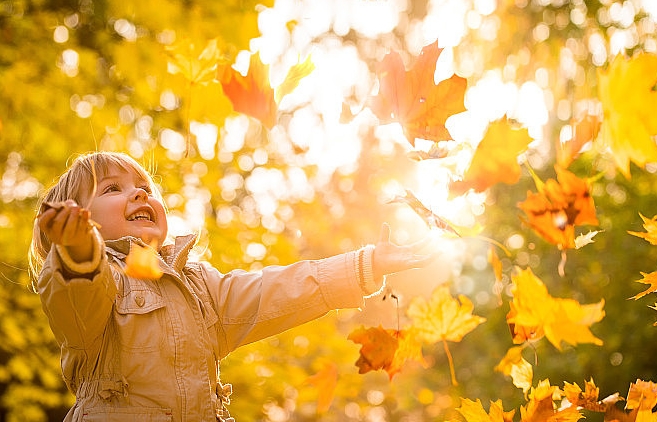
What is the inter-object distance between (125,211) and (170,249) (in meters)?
0.15

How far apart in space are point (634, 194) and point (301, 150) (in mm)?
2875

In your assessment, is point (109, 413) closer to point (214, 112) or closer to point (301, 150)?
point (214, 112)

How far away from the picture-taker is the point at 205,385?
1762 millimetres

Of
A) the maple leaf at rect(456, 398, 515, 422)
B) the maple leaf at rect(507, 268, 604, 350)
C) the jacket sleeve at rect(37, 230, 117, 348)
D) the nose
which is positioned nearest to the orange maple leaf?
the maple leaf at rect(507, 268, 604, 350)

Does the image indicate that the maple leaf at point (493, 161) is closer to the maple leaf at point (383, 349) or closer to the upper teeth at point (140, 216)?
the maple leaf at point (383, 349)

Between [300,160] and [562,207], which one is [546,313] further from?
[300,160]

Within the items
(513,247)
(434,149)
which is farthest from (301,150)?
(434,149)

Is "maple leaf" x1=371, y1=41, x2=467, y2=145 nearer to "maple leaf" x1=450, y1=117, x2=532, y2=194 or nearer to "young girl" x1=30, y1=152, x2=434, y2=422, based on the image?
"maple leaf" x1=450, y1=117, x2=532, y2=194

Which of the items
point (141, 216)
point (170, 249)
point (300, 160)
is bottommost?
point (300, 160)

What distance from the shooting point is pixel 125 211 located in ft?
6.22

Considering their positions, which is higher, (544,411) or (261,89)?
(261,89)

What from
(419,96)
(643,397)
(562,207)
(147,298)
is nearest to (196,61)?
(419,96)

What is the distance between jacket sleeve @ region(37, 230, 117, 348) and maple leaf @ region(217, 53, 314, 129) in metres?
0.78

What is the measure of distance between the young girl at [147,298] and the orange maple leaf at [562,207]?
0.47m
